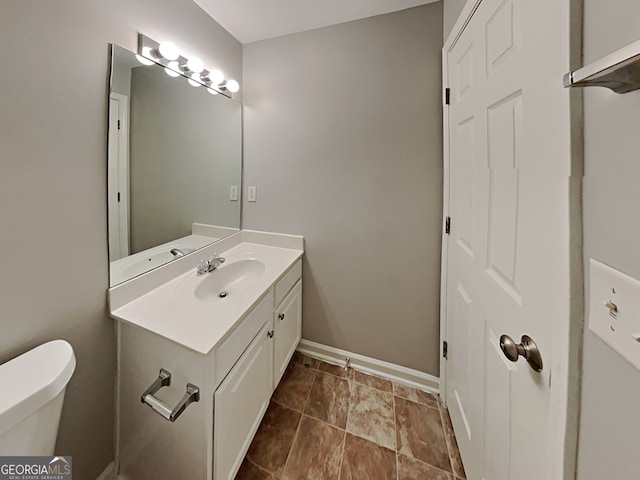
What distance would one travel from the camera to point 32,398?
570mm

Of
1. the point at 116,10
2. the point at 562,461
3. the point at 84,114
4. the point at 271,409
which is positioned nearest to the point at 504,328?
the point at 562,461

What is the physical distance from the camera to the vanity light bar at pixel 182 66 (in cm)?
103

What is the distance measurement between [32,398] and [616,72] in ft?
4.16

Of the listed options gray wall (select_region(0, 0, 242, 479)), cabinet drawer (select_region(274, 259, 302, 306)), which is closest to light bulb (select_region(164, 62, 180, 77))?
gray wall (select_region(0, 0, 242, 479))

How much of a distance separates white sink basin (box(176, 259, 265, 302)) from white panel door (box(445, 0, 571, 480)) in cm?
111

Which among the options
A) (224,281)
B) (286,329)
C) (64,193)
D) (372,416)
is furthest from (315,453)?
(64,193)

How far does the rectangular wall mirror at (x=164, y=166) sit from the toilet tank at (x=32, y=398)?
0.34 meters

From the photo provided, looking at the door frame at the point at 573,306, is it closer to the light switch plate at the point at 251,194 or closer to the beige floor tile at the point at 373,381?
the beige floor tile at the point at 373,381

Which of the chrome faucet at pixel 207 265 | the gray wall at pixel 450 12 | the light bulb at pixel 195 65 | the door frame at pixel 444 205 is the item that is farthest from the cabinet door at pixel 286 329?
the gray wall at pixel 450 12

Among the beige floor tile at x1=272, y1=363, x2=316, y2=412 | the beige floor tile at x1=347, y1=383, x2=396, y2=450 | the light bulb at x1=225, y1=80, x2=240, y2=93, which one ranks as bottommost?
the beige floor tile at x1=347, y1=383, x2=396, y2=450

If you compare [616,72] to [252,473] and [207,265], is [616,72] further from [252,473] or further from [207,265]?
[252,473]

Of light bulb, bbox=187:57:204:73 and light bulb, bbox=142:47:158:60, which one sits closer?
light bulb, bbox=142:47:158:60

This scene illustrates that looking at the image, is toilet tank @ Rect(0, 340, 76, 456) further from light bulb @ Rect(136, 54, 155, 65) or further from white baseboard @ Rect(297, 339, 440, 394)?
white baseboard @ Rect(297, 339, 440, 394)

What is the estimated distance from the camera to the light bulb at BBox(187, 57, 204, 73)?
125 cm
